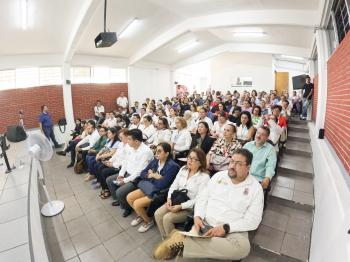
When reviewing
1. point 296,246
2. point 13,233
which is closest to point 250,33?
point 296,246

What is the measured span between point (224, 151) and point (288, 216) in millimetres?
1044

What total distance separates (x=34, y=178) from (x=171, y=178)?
297cm

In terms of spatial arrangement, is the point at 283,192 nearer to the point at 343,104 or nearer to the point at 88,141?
the point at 343,104

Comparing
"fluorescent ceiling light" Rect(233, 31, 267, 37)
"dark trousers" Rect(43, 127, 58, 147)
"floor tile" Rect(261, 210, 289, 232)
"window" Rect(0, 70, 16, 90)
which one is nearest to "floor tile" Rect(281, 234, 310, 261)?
"floor tile" Rect(261, 210, 289, 232)

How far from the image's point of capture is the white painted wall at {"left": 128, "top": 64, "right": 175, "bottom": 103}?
1009 centimetres

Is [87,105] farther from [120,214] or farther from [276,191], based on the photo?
[276,191]

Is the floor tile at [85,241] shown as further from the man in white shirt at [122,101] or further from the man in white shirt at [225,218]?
the man in white shirt at [122,101]

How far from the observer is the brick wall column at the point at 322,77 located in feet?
11.4

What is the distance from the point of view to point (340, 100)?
2.38 meters

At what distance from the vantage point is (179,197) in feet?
7.15

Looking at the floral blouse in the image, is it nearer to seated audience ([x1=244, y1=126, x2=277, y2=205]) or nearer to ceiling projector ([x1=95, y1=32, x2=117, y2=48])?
seated audience ([x1=244, y1=126, x2=277, y2=205])

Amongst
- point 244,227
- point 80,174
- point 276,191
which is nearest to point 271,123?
point 276,191

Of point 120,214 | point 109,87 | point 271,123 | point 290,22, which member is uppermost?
point 290,22

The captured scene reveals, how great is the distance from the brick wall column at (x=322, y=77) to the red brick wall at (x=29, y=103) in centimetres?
808
